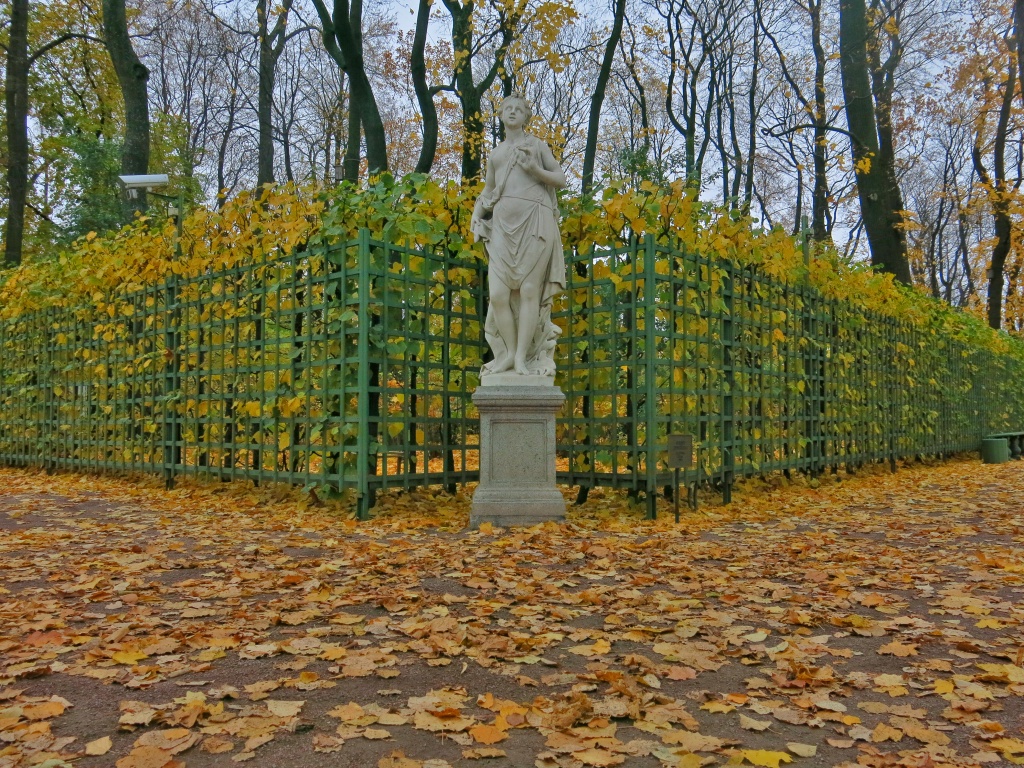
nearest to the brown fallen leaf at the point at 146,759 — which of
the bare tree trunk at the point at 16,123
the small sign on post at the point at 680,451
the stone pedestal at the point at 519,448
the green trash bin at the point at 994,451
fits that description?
the stone pedestal at the point at 519,448

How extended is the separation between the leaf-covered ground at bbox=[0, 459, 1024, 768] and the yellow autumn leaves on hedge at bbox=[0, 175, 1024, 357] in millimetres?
2895

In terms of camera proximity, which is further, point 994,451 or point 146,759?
point 994,451

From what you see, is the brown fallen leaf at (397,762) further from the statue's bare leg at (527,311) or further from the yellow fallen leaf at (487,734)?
the statue's bare leg at (527,311)

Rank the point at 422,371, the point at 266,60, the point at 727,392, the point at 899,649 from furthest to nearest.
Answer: the point at 266,60 < the point at 727,392 < the point at 422,371 < the point at 899,649

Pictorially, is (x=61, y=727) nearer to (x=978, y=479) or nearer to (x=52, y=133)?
(x=978, y=479)

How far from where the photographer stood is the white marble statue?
704 centimetres

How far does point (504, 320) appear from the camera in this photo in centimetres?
717

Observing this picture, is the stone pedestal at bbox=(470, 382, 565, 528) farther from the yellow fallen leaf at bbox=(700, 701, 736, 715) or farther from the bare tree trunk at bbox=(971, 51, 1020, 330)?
the bare tree trunk at bbox=(971, 51, 1020, 330)

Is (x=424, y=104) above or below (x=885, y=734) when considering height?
above

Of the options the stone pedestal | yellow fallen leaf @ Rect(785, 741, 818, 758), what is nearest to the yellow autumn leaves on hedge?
the stone pedestal

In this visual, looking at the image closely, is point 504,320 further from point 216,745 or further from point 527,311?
point 216,745

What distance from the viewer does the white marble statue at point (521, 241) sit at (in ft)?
23.1

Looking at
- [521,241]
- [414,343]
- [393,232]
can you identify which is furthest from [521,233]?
[414,343]

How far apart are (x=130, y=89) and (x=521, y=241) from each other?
9159 mm
